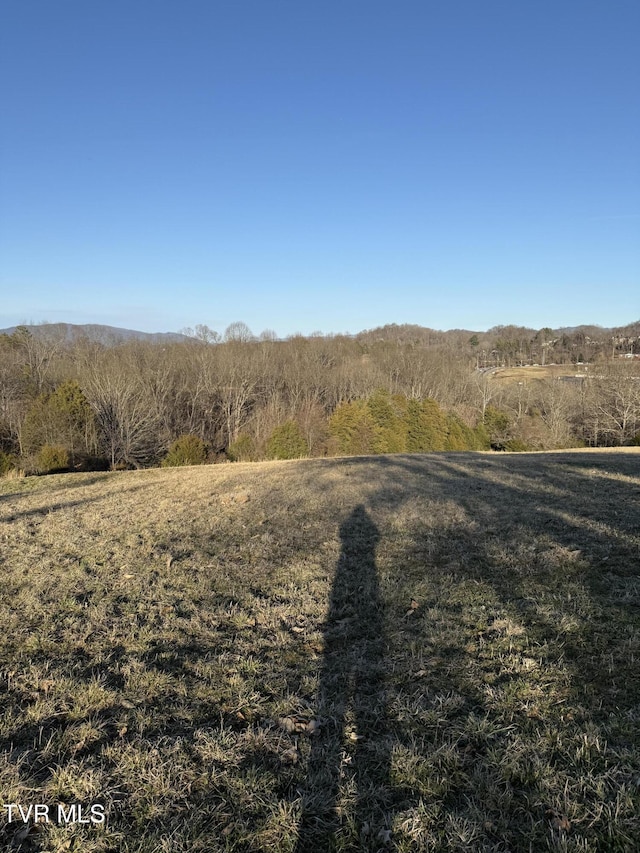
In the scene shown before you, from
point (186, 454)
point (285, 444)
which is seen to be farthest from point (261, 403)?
point (186, 454)

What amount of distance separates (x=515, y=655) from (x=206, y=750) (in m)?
2.08

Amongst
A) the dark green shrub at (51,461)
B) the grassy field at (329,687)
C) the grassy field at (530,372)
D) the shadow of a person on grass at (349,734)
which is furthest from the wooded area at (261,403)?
the shadow of a person on grass at (349,734)

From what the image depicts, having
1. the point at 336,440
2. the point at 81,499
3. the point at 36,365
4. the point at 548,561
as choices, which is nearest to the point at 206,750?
the point at 548,561

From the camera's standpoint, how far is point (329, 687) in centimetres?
307

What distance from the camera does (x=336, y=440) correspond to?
113ft

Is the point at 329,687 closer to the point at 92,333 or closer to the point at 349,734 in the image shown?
the point at 349,734

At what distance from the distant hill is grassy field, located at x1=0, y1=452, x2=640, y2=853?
50849 millimetres

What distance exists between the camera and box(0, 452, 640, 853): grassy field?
6.88ft

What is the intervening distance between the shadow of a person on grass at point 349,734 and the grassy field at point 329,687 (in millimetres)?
12

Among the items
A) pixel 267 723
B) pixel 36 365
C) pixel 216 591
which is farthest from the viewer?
pixel 36 365

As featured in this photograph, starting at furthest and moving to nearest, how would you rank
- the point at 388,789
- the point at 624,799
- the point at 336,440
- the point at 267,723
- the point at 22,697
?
the point at 336,440, the point at 22,697, the point at 267,723, the point at 388,789, the point at 624,799

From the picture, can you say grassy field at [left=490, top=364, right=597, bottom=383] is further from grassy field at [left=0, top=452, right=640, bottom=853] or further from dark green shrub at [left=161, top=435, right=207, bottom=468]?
grassy field at [left=0, top=452, right=640, bottom=853]

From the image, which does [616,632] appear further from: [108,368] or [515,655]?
[108,368]

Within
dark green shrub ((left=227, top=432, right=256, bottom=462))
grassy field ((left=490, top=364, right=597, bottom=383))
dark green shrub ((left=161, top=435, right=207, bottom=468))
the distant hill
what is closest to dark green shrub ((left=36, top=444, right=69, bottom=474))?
dark green shrub ((left=161, top=435, right=207, bottom=468))
